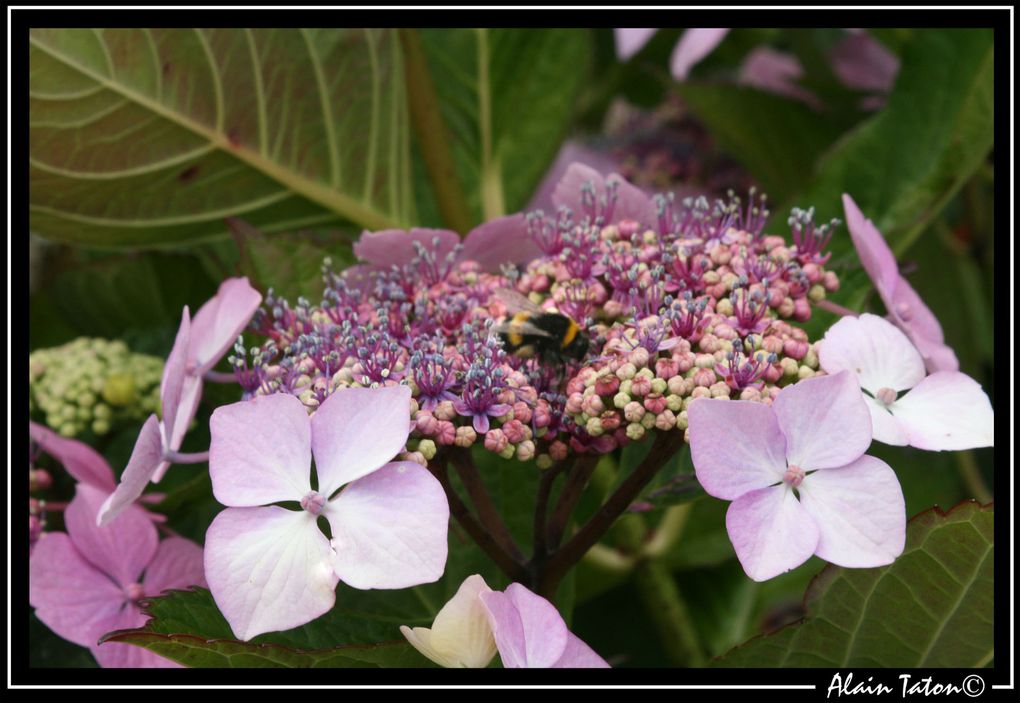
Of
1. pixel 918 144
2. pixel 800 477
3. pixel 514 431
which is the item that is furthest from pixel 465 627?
pixel 918 144

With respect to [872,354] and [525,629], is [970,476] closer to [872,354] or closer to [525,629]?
[872,354]

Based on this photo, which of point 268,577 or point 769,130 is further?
point 769,130

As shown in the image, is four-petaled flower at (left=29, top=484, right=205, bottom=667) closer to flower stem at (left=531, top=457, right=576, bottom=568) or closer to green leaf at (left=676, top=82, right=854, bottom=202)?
flower stem at (left=531, top=457, right=576, bottom=568)

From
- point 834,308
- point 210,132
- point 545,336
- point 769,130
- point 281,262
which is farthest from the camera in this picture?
point 769,130

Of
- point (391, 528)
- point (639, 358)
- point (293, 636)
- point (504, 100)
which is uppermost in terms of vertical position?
point (504, 100)

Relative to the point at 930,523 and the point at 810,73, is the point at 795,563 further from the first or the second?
the point at 810,73

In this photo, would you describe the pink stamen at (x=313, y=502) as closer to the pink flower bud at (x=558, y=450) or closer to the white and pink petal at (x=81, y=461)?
the pink flower bud at (x=558, y=450)

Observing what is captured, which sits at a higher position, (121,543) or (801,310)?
(801,310)
